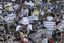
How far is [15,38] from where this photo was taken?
14.2 meters

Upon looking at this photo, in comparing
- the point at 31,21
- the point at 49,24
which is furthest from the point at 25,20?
the point at 49,24

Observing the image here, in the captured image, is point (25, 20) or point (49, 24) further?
point (25, 20)

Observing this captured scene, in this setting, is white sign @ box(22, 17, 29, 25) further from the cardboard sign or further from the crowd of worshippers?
the cardboard sign

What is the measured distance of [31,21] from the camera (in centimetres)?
1539

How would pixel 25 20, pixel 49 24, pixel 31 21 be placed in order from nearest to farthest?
pixel 49 24 → pixel 25 20 → pixel 31 21

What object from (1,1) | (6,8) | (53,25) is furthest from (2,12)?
(53,25)

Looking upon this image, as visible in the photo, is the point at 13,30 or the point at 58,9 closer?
the point at 13,30

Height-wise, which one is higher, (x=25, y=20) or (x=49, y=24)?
(x=25, y=20)

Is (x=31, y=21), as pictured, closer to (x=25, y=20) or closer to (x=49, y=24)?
(x=25, y=20)

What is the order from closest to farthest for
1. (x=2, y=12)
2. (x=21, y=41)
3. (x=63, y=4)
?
(x=21, y=41)
(x=2, y=12)
(x=63, y=4)

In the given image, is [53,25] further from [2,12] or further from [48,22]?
[2,12]

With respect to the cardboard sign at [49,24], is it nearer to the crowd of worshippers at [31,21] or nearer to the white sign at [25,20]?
the crowd of worshippers at [31,21]

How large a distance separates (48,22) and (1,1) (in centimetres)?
336

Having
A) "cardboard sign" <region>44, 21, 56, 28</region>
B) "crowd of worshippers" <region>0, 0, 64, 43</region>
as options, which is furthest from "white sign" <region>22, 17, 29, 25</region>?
"cardboard sign" <region>44, 21, 56, 28</region>
